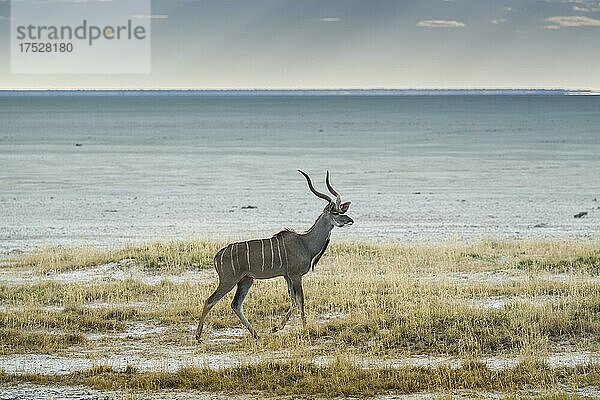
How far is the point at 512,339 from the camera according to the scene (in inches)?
559

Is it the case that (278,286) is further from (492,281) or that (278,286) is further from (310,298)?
(492,281)

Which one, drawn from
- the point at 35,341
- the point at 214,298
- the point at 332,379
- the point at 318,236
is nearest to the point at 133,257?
the point at 35,341

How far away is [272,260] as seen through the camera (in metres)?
14.5

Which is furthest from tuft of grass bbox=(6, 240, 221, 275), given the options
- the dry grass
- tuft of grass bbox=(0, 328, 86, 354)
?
the dry grass

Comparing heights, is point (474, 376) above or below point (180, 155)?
below

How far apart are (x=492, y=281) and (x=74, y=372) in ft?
28.1

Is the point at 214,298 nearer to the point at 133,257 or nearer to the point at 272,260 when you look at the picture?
the point at 272,260

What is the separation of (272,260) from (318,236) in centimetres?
75

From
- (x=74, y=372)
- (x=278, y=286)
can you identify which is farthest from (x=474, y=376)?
(x=278, y=286)

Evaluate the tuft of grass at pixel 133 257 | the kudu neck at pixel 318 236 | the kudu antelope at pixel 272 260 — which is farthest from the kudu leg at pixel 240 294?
the tuft of grass at pixel 133 257

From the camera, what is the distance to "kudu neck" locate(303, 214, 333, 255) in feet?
48.7

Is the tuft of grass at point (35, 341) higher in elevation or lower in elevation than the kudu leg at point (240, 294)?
lower

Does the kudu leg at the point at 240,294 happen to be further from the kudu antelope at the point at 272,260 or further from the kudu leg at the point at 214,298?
the kudu leg at the point at 214,298

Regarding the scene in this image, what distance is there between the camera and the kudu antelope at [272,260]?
14.3 m
